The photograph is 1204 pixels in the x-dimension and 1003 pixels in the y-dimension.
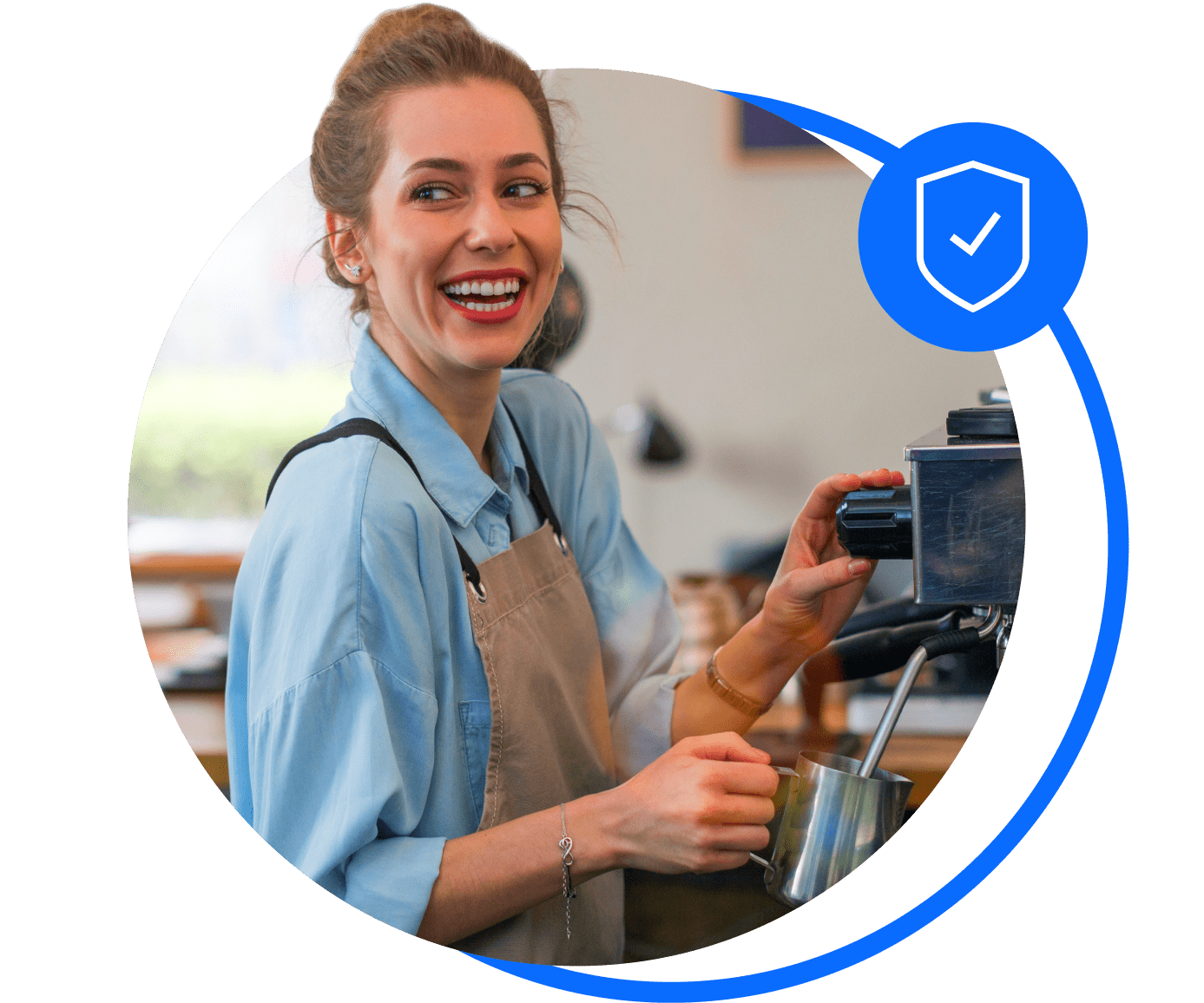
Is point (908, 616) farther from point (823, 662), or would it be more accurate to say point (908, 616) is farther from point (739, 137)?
point (739, 137)

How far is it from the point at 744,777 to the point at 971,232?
739 mm

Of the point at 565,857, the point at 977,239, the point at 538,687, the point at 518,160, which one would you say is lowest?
the point at 565,857

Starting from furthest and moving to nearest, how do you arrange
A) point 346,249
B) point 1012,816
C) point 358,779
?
point 1012,816 → point 346,249 → point 358,779

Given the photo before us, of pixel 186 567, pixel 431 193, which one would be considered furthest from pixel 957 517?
pixel 186 567

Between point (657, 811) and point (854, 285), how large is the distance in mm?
715

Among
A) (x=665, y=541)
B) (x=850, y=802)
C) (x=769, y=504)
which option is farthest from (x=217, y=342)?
(x=850, y=802)

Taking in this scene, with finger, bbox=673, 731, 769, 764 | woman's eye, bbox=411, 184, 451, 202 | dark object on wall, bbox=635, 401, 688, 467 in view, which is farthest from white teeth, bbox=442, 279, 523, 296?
finger, bbox=673, 731, 769, 764

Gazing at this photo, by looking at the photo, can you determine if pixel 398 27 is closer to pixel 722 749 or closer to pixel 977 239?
pixel 977 239

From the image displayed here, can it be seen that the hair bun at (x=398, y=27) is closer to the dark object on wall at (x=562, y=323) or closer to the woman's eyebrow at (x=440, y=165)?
the woman's eyebrow at (x=440, y=165)

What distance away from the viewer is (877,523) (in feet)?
4.71

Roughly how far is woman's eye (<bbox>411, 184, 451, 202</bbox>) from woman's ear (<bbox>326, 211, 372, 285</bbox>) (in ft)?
0.37

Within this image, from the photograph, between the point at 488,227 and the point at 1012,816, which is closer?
the point at 488,227

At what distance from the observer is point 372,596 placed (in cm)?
137

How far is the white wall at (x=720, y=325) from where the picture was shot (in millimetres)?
1468
